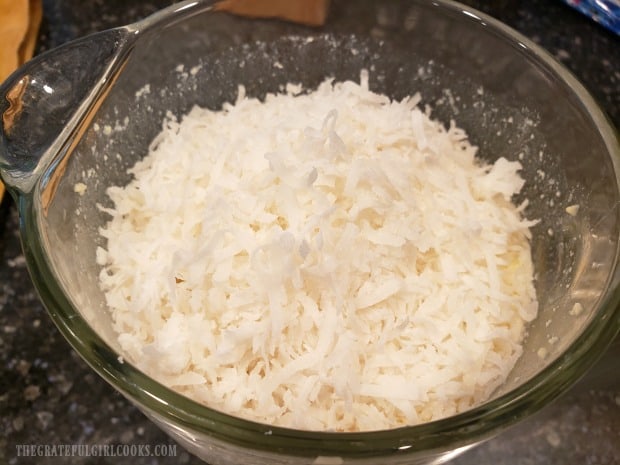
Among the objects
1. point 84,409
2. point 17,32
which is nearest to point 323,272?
point 84,409

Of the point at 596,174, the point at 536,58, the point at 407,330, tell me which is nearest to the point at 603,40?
the point at 536,58

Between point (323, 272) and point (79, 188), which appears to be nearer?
point (323, 272)

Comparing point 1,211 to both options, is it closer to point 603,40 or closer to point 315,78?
point 315,78

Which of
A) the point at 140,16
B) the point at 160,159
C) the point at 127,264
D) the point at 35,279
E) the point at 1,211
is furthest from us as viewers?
the point at 140,16

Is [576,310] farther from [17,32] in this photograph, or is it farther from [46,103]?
[17,32]

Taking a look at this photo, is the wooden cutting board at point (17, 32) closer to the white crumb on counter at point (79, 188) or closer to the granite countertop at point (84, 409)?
the granite countertop at point (84, 409)

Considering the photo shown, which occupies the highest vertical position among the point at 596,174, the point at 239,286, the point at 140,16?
the point at 596,174

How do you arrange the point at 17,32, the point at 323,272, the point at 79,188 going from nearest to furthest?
the point at 323,272, the point at 79,188, the point at 17,32

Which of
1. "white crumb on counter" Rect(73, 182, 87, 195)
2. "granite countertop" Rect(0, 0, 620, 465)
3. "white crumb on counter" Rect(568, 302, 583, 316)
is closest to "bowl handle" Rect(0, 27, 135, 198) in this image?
"white crumb on counter" Rect(73, 182, 87, 195)
